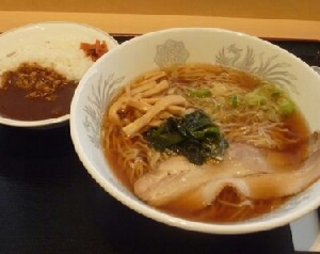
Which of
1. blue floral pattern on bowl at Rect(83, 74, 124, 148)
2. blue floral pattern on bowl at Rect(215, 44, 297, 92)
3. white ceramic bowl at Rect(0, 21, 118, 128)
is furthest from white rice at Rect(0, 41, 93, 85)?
blue floral pattern on bowl at Rect(215, 44, 297, 92)

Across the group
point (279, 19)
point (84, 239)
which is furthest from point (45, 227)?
point (279, 19)

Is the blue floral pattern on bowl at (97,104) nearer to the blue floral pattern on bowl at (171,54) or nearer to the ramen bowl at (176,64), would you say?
the ramen bowl at (176,64)

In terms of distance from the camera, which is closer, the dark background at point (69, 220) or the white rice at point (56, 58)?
the dark background at point (69, 220)

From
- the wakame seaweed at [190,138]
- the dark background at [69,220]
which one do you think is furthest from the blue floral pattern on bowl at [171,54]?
the dark background at [69,220]

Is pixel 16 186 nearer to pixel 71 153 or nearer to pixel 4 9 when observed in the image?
pixel 71 153

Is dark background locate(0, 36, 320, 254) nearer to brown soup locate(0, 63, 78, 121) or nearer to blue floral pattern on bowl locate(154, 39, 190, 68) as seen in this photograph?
brown soup locate(0, 63, 78, 121)

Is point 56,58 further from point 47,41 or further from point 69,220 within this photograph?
point 69,220
